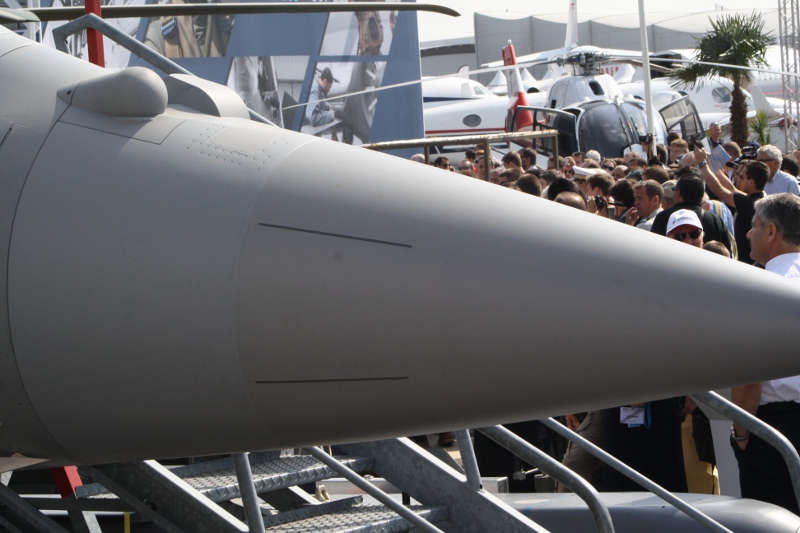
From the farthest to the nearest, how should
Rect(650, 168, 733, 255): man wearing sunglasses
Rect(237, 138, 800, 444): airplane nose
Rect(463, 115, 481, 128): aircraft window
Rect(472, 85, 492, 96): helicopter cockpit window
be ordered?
1. Rect(472, 85, 492, 96): helicopter cockpit window
2. Rect(463, 115, 481, 128): aircraft window
3. Rect(650, 168, 733, 255): man wearing sunglasses
4. Rect(237, 138, 800, 444): airplane nose

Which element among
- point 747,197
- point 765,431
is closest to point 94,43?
point 765,431

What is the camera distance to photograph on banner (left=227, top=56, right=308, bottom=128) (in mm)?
16688

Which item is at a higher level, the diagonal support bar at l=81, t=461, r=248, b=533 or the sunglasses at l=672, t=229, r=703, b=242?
the sunglasses at l=672, t=229, r=703, b=242

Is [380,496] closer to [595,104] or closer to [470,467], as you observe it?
[470,467]

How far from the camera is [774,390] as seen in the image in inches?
160

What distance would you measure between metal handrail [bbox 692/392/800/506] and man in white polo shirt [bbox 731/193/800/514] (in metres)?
0.28

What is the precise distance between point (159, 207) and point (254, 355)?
1.18ft

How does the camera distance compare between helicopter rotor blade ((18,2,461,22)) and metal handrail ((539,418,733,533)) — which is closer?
helicopter rotor blade ((18,2,461,22))

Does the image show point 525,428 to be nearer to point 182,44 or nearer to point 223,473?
point 223,473

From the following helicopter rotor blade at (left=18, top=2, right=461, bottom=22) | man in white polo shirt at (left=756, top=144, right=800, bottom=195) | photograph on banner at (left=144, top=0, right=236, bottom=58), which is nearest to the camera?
helicopter rotor blade at (left=18, top=2, right=461, bottom=22)

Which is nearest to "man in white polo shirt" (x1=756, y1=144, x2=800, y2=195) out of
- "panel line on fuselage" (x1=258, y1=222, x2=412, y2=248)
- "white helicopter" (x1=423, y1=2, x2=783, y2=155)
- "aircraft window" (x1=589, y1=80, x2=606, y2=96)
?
"panel line on fuselage" (x1=258, y1=222, x2=412, y2=248)

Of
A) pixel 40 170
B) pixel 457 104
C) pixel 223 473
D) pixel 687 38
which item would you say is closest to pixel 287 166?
pixel 40 170

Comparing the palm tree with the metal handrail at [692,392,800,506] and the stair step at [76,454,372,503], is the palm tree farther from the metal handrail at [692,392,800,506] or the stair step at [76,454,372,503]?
the stair step at [76,454,372,503]

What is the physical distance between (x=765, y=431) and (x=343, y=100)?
1490cm
